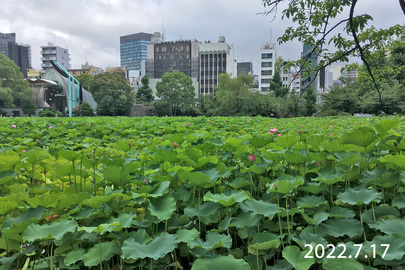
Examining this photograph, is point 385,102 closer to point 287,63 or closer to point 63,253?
point 287,63

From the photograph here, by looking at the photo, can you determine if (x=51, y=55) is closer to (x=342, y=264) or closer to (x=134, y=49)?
(x=134, y=49)

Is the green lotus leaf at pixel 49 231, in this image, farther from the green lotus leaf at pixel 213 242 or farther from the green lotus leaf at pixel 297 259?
the green lotus leaf at pixel 297 259

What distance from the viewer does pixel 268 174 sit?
1596 mm

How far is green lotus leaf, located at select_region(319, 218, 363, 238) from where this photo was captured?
0.96m

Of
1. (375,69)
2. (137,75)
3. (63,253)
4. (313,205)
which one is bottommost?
(63,253)

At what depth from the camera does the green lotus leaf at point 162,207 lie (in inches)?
38.3

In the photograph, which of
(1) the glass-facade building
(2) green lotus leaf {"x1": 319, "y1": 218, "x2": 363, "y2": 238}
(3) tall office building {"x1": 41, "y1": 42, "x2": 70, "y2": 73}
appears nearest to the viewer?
(2) green lotus leaf {"x1": 319, "y1": 218, "x2": 363, "y2": 238}

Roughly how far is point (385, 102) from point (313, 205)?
78.5 ft

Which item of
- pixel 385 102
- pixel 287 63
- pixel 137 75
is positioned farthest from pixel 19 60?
pixel 287 63

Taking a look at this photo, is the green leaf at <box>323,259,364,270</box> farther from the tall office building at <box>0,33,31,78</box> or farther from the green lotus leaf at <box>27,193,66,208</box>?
the tall office building at <box>0,33,31,78</box>

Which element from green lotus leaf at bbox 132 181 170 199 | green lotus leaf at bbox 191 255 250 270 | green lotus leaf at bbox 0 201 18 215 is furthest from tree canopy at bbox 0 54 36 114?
green lotus leaf at bbox 191 255 250 270

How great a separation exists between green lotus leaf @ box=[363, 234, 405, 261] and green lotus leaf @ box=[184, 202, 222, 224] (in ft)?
1.58

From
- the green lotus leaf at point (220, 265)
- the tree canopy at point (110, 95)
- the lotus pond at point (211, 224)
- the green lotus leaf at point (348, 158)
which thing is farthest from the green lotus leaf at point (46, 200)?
the tree canopy at point (110, 95)

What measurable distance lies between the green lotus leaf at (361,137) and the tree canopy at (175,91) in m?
43.5
